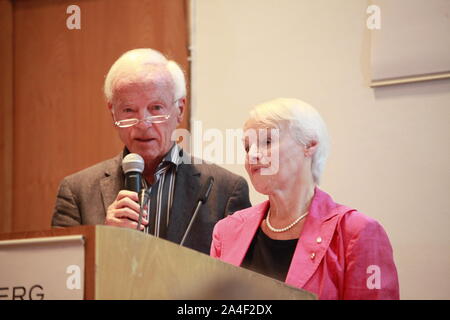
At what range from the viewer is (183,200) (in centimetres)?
275

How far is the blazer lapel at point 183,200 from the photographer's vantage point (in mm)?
2668

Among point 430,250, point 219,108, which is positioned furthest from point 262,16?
point 430,250

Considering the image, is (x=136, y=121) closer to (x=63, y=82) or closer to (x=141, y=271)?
(x=141, y=271)

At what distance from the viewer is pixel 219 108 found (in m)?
3.73

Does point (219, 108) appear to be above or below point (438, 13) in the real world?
below

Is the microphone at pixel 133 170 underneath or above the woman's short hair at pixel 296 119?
underneath

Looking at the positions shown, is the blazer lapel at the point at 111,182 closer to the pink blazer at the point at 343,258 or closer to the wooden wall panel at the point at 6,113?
the pink blazer at the point at 343,258

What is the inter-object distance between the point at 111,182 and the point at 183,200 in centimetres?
33

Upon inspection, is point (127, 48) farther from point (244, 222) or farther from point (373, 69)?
point (244, 222)

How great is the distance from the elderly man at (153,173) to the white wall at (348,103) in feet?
2.53

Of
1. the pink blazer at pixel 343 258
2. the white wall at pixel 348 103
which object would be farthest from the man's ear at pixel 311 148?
the white wall at pixel 348 103

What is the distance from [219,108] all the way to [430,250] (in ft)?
4.45

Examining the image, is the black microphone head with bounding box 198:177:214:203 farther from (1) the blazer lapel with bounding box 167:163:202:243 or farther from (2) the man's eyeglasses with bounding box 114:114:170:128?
(2) the man's eyeglasses with bounding box 114:114:170:128

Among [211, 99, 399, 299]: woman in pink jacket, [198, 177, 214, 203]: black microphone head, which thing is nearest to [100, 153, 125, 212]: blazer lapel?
[198, 177, 214, 203]: black microphone head
